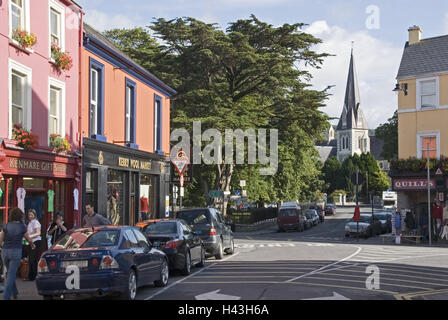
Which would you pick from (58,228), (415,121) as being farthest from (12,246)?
(415,121)

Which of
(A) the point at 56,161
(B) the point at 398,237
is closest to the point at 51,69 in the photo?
(A) the point at 56,161

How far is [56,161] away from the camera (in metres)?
20.4

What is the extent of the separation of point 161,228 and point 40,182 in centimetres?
480

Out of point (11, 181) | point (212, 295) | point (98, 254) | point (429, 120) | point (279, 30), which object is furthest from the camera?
point (279, 30)

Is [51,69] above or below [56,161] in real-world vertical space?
above

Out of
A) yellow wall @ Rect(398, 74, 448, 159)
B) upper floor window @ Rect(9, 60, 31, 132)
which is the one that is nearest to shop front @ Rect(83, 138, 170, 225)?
upper floor window @ Rect(9, 60, 31, 132)

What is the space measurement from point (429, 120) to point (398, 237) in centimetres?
883

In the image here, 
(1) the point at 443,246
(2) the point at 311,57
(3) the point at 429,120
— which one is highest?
(2) the point at 311,57

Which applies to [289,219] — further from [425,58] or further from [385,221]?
[425,58]

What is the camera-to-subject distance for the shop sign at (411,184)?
35.9m

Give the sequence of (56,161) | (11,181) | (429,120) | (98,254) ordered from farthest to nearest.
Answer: (429,120)
(56,161)
(11,181)
(98,254)

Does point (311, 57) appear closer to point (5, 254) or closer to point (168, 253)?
point (168, 253)

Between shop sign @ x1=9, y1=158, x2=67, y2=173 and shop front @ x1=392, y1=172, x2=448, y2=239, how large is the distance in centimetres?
2096

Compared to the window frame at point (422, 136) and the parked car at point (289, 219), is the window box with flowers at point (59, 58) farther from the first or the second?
the parked car at point (289, 219)
